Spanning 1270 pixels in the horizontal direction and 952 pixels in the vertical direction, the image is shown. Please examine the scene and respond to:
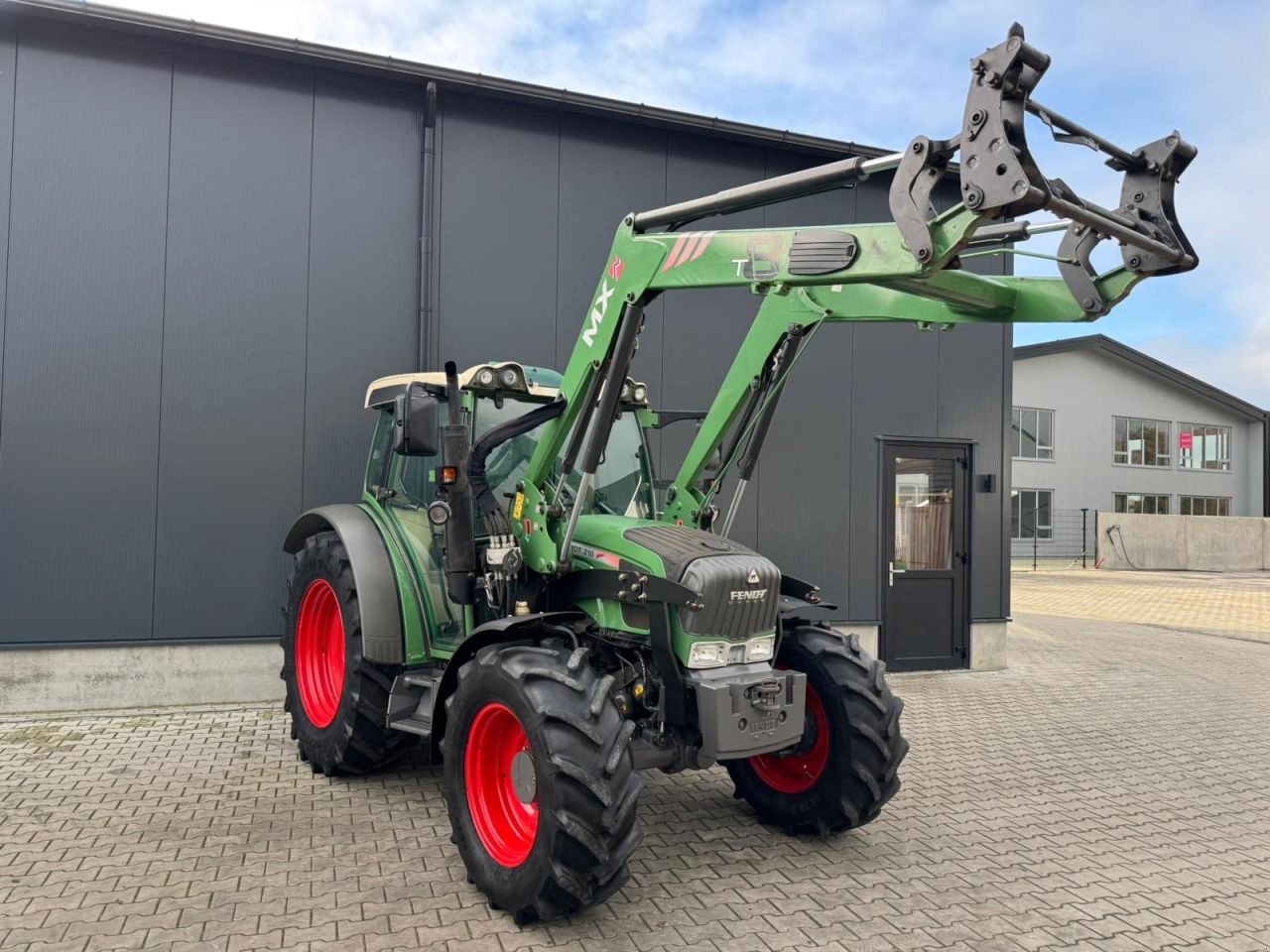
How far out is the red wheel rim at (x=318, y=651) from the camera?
6.02 metres

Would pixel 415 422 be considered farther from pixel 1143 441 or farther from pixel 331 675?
pixel 1143 441

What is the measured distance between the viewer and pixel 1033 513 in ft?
104

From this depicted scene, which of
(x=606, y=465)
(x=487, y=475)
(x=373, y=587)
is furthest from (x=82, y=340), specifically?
(x=606, y=465)

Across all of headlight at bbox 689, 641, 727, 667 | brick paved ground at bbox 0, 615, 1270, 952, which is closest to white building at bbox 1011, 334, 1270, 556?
brick paved ground at bbox 0, 615, 1270, 952

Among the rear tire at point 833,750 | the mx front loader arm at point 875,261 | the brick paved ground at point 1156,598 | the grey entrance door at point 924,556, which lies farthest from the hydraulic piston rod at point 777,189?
the brick paved ground at point 1156,598

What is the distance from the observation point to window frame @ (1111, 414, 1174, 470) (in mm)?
33562

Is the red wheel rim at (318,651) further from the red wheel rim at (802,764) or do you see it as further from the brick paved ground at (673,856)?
the red wheel rim at (802,764)

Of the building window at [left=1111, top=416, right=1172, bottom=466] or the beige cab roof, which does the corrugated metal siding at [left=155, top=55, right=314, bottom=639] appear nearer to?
the beige cab roof

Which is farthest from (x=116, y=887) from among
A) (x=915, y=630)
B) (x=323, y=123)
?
(x=915, y=630)

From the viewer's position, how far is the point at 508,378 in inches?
196

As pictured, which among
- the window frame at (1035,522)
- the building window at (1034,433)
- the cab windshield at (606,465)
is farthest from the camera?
the building window at (1034,433)

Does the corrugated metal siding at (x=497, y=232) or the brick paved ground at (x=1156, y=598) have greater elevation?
the corrugated metal siding at (x=497, y=232)

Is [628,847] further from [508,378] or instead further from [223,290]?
[223,290]

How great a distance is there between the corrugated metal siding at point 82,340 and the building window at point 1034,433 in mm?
28928
